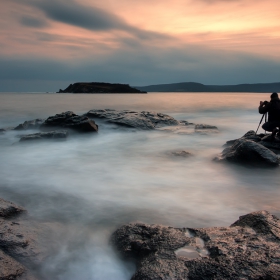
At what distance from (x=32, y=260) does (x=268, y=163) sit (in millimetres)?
6345

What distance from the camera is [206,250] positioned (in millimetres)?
2846

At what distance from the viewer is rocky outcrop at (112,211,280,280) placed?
2.49 m

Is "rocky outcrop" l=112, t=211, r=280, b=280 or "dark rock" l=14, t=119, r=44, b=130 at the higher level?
"dark rock" l=14, t=119, r=44, b=130

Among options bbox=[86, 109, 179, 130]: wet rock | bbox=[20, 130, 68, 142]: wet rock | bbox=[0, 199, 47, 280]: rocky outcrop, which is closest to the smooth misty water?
bbox=[0, 199, 47, 280]: rocky outcrop

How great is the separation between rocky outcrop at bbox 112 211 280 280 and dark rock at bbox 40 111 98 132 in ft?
33.7

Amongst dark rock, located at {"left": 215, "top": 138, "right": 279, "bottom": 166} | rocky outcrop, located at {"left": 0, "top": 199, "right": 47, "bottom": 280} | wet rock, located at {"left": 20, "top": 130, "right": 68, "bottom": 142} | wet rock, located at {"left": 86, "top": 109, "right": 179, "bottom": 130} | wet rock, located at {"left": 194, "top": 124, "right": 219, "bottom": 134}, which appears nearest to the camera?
rocky outcrop, located at {"left": 0, "top": 199, "right": 47, "bottom": 280}

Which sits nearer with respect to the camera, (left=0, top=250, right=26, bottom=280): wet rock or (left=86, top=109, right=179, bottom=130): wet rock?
(left=0, top=250, right=26, bottom=280): wet rock

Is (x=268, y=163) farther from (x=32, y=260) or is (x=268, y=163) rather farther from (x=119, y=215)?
(x=32, y=260)

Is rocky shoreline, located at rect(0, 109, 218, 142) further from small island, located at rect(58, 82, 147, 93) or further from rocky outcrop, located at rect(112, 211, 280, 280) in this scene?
small island, located at rect(58, 82, 147, 93)

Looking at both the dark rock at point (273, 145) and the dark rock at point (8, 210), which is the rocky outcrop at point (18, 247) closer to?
the dark rock at point (8, 210)

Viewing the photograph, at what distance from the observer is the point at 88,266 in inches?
124

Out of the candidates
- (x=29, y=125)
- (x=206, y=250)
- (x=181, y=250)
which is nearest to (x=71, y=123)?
(x=29, y=125)

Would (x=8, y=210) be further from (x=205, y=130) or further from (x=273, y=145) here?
(x=205, y=130)

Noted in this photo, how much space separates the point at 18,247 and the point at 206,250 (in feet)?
7.10
